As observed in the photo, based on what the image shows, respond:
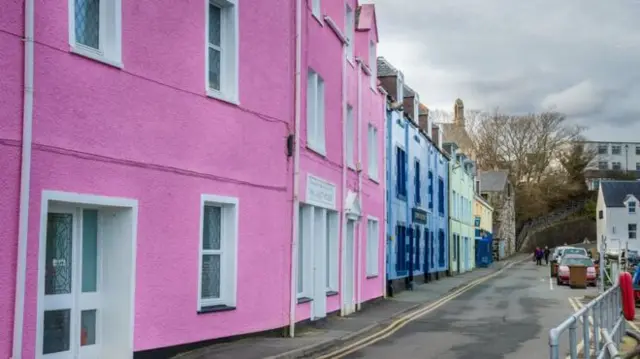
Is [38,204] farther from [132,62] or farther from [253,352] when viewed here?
[253,352]

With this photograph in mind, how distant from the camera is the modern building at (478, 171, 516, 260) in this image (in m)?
78.6

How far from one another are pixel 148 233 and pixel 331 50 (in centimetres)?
926

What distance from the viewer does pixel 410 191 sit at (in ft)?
102

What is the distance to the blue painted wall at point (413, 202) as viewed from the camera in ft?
88.3

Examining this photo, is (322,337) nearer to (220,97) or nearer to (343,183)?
(220,97)

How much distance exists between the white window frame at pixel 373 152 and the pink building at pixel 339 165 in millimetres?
32

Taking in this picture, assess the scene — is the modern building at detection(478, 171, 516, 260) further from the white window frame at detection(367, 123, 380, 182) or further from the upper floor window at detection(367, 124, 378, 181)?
the upper floor window at detection(367, 124, 378, 181)

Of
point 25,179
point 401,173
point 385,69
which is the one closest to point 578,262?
point 401,173

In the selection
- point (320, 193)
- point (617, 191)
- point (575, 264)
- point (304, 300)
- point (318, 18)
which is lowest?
point (304, 300)

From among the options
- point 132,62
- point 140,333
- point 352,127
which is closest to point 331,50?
point 352,127

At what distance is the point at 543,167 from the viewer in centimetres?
8412

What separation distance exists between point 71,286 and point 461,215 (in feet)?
138

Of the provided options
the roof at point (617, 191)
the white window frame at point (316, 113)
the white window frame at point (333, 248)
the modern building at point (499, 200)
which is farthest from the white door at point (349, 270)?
the roof at point (617, 191)

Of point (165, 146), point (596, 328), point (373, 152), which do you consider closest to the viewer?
point (596, 328)
